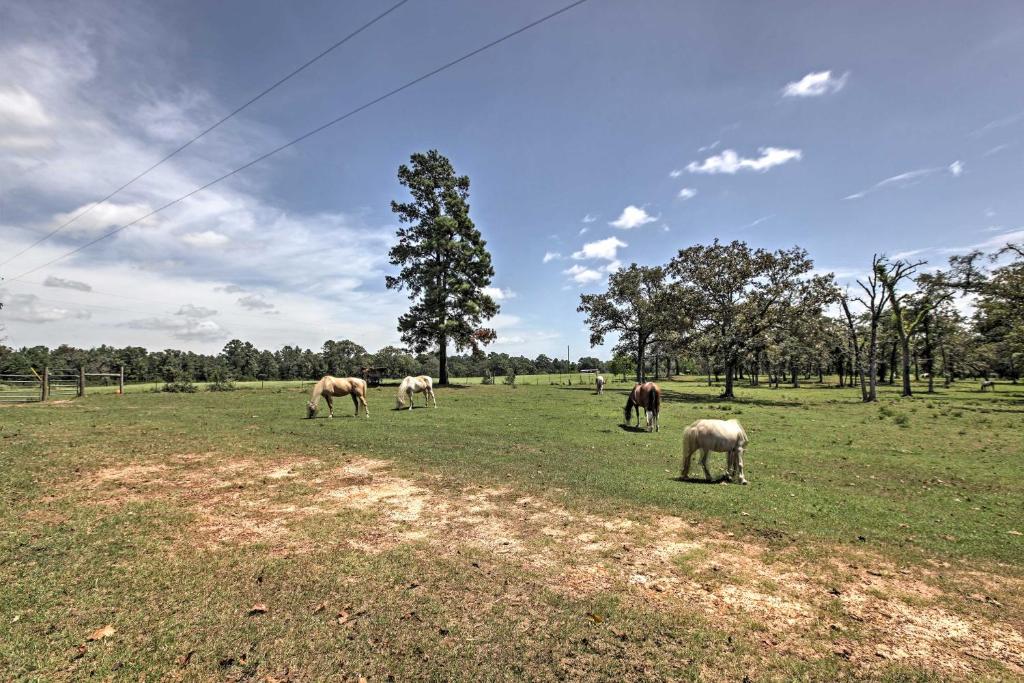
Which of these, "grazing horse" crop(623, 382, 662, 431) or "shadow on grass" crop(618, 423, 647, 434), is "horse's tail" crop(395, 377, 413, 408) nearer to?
"shadow on grass" crop(618, 423, 647, 434)

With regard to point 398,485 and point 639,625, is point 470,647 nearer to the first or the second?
point 639,625

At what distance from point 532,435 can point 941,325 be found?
62.4 meters

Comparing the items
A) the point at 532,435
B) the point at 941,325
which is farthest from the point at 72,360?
the point at 941,325

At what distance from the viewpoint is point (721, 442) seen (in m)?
9.54

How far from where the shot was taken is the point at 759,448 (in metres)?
13.8

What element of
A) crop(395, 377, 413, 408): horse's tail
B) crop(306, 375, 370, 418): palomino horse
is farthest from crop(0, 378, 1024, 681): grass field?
crop(395, 377, 413, 408): horse's tail

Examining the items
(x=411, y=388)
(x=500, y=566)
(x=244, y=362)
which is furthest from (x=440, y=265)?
(x=244, y=362)

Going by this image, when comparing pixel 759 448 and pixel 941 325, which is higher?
pixel 941 325

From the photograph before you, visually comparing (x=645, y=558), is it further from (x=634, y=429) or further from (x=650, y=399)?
(x=634, y=429)

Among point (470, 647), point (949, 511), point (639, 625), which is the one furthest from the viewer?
point (949, 511)

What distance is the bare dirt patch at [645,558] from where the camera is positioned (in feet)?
13.9

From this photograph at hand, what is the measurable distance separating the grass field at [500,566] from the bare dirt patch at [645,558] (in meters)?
0.04

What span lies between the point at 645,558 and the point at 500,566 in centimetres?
199

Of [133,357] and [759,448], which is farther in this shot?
[133,357]
